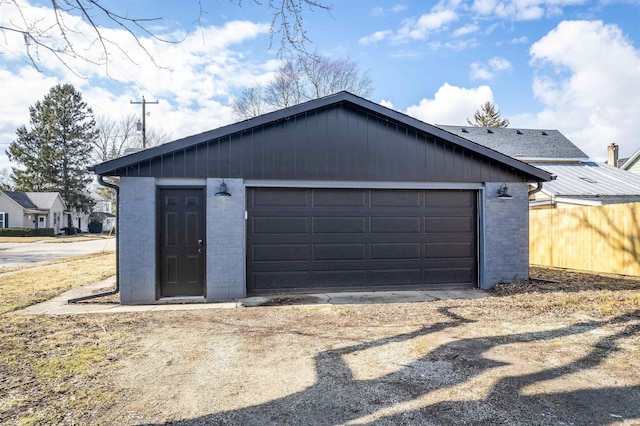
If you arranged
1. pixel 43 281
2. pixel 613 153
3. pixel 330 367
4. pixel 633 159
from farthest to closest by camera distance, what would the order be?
pixel 613 153 → pixel 633 159 → pixel 43 281 → pixel 330 367

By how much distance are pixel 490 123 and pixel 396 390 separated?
4182cm

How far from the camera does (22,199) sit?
1394 inches

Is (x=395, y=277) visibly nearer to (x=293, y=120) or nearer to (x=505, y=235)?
(x=505, y=235)

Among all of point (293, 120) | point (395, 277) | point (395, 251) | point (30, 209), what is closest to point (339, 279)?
point (395, 277)

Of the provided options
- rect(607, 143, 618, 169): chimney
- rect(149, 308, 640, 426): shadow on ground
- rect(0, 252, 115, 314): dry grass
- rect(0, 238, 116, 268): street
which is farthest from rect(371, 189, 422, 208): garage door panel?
rect(607, 143, 618, 169): chimney

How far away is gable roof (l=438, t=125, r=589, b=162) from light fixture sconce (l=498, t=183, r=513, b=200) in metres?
13.1

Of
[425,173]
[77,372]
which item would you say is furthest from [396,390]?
[425,173]

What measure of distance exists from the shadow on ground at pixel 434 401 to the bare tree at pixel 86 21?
3.07 m

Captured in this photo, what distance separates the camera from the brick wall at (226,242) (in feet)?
23.4

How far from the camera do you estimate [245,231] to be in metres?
7.36

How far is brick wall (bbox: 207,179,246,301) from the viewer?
713 centimetres

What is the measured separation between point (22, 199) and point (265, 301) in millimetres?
39308

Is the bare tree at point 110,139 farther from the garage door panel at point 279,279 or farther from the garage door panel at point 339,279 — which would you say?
the garage door panel at point 339,279

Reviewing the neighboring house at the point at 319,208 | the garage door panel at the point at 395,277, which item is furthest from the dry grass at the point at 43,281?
the garage door panel at the point at 395,277
